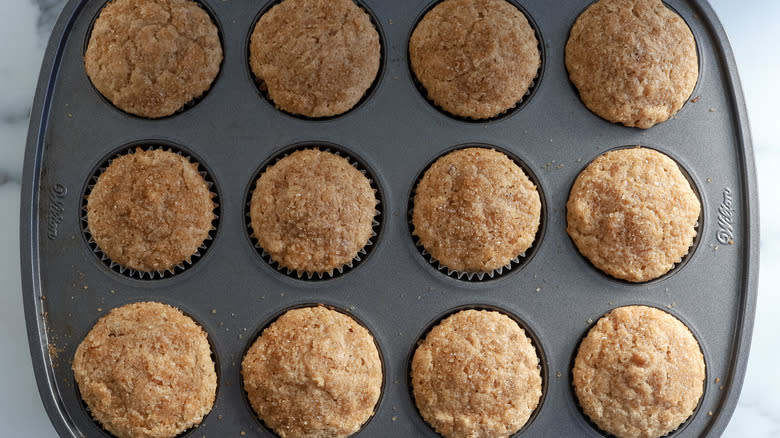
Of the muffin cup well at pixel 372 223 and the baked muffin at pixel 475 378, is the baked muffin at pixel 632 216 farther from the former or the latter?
the muffin cup well at pixel 372 223

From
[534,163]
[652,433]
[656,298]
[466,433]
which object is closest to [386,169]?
[534,163]

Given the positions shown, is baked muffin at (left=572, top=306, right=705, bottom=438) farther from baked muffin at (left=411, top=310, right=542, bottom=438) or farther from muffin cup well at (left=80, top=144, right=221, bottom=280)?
muffin cup well at (left=80, top=144, right=221, bottom=280)

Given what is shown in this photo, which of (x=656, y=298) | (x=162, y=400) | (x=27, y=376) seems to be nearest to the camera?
(x=162, y=400)

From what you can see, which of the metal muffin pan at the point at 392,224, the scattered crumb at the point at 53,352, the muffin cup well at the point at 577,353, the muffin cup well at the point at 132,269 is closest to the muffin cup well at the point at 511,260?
the metal muffin pan at the point at 392,224

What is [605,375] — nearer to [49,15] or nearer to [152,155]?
[152,155]

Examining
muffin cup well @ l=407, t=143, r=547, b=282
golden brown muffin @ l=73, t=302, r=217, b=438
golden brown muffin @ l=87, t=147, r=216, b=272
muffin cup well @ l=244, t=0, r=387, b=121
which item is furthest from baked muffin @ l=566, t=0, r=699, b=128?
golden brown muffin @ l=73, t=302, r=217, b=438

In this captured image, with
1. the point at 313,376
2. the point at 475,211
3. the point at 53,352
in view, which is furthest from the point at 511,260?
the point at 53,352

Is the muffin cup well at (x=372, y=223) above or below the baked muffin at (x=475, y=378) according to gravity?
above
